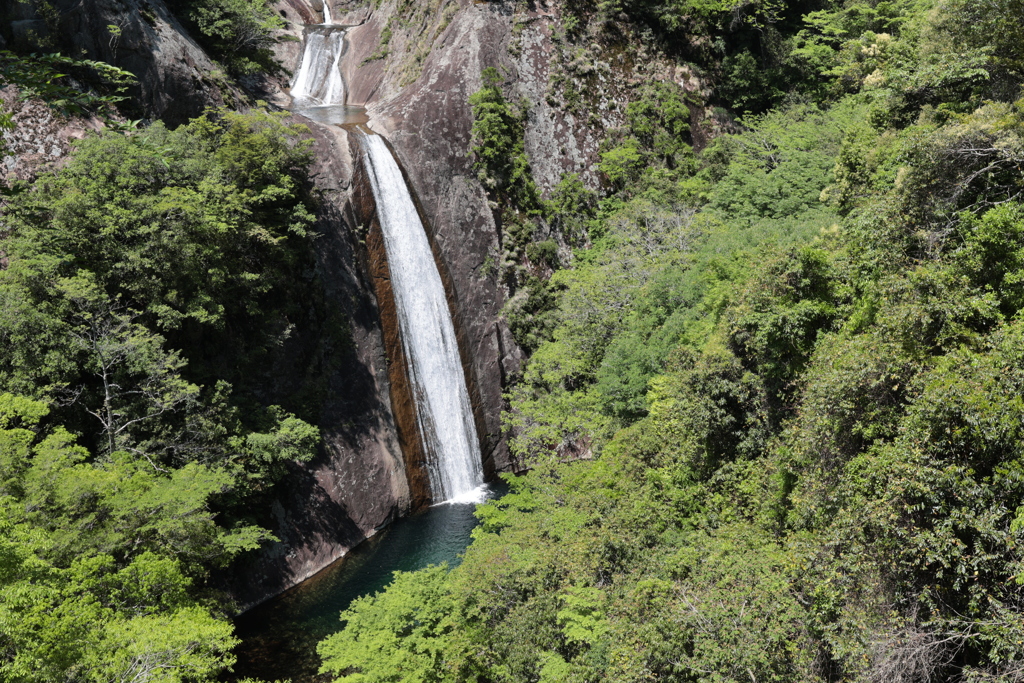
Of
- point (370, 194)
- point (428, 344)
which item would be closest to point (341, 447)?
point (428, 344)

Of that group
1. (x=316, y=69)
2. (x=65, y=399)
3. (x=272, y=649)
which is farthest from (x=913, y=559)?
(x=316, y=69)

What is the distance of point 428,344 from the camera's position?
25828 mm

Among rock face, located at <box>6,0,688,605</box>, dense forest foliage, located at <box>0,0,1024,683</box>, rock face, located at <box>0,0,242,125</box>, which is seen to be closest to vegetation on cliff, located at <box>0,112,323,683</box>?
dense forest foliage, located at <box>0,0,1024,683</box>

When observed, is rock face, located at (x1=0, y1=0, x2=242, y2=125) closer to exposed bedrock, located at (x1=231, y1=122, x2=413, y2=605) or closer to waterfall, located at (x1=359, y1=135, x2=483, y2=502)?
exposed bedrock, located at (x1=231, y1=122, x2=413, y2=605)

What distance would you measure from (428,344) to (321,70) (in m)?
23.1

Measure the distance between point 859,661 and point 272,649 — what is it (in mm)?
14265

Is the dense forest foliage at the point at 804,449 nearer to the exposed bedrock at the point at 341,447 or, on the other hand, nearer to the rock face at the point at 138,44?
the exposed bedrock at the point at 341,447

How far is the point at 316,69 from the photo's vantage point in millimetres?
38969

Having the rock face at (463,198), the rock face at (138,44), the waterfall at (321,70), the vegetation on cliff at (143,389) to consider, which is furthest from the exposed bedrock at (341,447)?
the waterfall at (321,70)

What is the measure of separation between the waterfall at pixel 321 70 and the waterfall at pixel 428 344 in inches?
485

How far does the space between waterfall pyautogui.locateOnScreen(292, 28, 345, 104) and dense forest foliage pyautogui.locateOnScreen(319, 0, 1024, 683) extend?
24.4 metres

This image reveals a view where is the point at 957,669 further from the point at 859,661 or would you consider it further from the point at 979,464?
the point at 979,464

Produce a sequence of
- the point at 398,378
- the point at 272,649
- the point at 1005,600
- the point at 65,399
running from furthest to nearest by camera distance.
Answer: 1. the point at 398,378
2. the point at 272,649
3. the point at 65,399
4. the point at 1005,600

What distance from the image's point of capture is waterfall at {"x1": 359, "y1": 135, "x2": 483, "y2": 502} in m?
24.9
